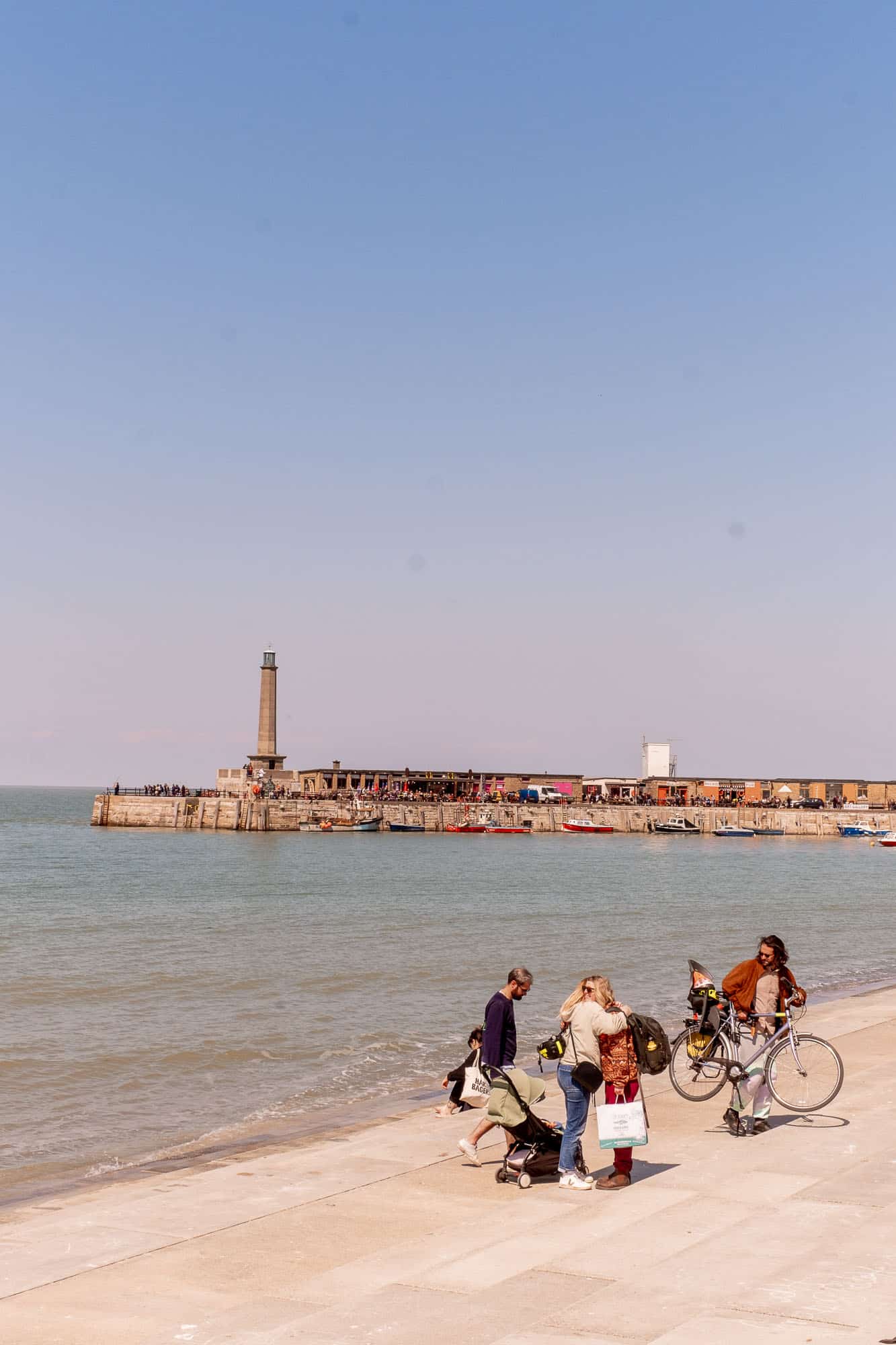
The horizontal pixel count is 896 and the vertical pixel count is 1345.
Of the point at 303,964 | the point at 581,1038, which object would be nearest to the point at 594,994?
the point at 581,1038

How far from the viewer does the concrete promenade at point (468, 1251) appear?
696 cm

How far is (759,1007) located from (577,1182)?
2.86m

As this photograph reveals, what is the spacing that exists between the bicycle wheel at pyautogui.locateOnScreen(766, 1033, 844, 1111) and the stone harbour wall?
327 ft

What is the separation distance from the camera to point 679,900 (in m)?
52.4

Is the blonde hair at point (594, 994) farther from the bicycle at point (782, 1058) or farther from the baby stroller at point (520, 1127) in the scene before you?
the bicycle at point (782, 1058)

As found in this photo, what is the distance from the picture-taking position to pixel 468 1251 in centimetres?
834

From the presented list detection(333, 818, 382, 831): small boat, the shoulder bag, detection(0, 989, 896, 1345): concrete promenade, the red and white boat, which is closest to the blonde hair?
the shoulder bag

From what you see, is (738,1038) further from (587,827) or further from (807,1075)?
(587,827)

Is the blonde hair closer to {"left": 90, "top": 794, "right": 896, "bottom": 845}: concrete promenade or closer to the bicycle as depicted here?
the bicycle

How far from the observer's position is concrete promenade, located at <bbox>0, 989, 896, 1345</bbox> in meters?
6.96

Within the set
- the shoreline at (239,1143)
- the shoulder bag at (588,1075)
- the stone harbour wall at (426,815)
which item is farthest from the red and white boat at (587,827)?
the shoulder bag at (588,1075)

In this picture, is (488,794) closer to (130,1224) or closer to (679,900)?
(679,900)

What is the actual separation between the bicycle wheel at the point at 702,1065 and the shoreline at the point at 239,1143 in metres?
0.87

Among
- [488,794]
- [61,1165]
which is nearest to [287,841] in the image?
[488,794]
